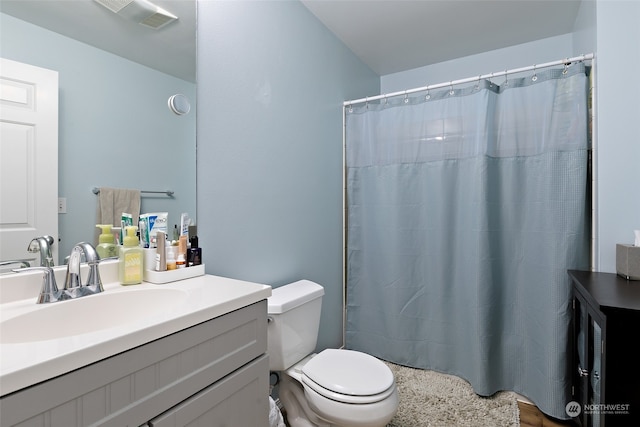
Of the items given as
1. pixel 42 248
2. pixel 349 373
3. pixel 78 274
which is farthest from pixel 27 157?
pixel 349 373

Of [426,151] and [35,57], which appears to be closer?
[35,57]

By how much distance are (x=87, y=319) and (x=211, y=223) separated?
1.90 feet

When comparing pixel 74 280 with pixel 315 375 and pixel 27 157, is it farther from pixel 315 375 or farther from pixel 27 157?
pixel 315 375

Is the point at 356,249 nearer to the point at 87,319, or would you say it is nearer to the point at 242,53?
the point at 242,53

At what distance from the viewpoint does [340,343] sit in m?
2.40

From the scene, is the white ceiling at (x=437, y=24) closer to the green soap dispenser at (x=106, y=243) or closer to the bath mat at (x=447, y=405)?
the green soap dispenser at (x=106, y=243)

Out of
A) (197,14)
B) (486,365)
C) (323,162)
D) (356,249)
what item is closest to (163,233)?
(197,14)

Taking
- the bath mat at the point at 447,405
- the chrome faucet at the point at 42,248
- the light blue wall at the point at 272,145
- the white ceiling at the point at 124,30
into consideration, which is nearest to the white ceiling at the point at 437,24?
the light blue wall at the point at 272,145

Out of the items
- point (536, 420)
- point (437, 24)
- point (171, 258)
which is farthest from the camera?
point (437, 24)

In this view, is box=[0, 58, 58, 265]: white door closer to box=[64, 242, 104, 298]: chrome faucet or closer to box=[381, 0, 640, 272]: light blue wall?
box=[64, 242, 104, 298]: chrome faucet

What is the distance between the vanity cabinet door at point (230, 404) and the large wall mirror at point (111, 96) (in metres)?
0.65

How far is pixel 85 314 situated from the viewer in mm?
955

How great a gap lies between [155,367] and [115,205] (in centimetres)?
68

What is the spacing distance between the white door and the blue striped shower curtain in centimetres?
174
